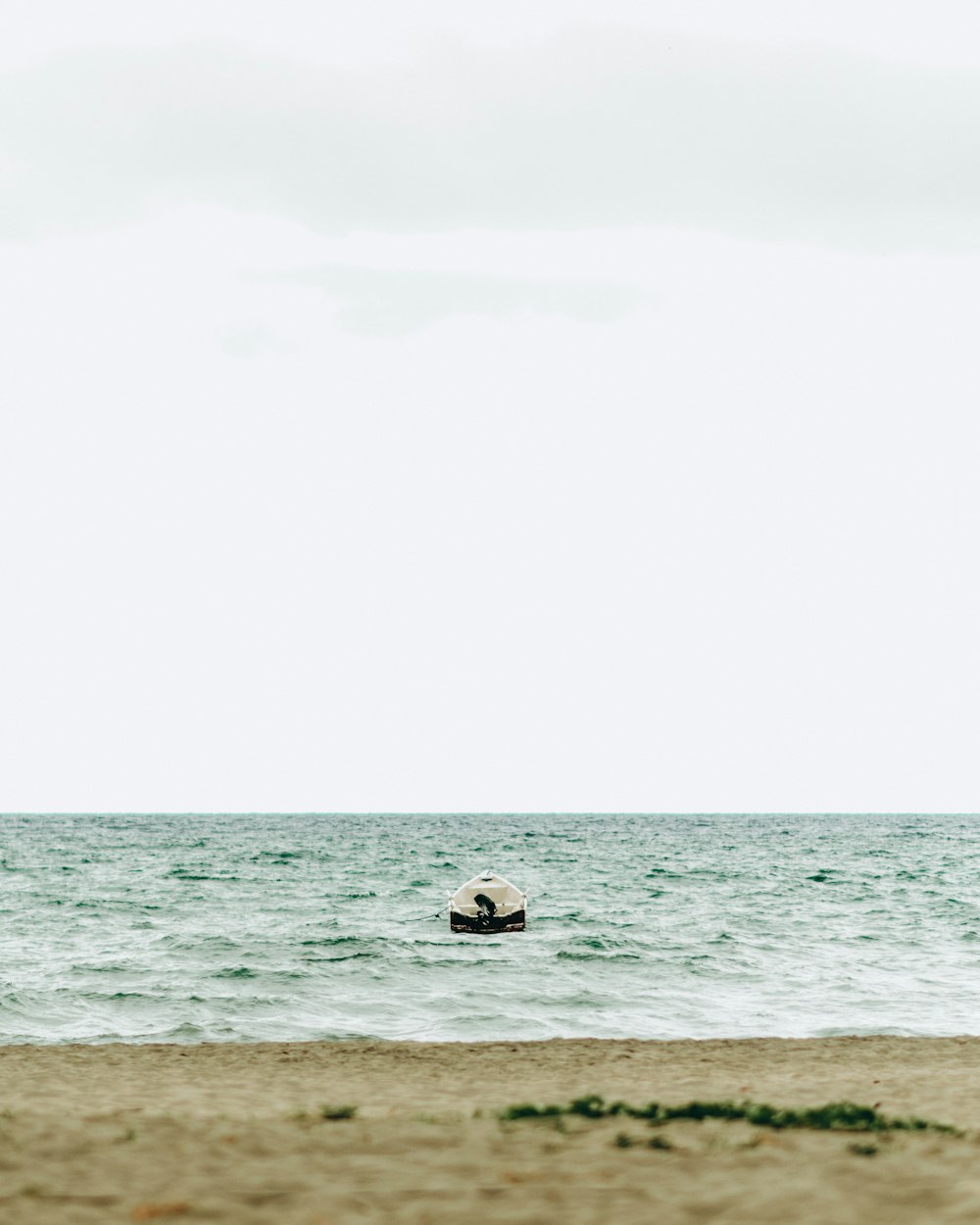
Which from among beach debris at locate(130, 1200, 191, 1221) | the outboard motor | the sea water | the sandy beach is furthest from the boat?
beach debris at locate(130, 1200, 191, 1221)

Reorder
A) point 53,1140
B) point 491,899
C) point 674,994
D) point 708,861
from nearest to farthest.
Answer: point 53,1140, point 674,994, point 491,899, point 708,861

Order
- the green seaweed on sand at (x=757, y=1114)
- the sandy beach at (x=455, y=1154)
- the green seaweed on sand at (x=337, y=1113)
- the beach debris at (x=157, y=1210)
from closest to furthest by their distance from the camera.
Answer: the beach debris at (x=157, y=1210) → the sandy beach at (x=455, y=1154) → the green seaweed on sand at (x=757, y=1114) → the green seaweed on sand at (x=337, y=1113)

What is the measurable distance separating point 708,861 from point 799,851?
59.8 feet

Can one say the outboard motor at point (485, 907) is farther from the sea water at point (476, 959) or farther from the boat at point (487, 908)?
the sea water at point (476, 959)

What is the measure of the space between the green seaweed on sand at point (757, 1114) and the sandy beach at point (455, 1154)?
237mm

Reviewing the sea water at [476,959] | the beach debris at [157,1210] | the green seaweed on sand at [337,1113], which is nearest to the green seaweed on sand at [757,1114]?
the green seaweed on sand at [337,1113]

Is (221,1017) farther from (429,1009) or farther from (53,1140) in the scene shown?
(53,1140)

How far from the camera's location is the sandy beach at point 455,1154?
22.5 ft

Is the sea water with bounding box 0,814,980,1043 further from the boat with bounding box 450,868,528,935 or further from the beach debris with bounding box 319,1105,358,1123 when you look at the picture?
the beach debris with bounding box 319,1105,358,1123

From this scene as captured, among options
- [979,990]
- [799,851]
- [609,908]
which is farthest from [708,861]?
[979,990]

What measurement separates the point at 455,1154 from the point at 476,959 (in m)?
17.9

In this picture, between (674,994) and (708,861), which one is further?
(708,861)

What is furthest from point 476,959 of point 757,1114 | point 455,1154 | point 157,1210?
point 157,1210

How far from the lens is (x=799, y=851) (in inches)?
3438
